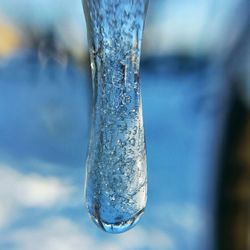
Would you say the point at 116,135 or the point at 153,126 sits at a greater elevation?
the point at 116,135

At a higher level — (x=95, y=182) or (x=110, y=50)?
(x=110, y=50)

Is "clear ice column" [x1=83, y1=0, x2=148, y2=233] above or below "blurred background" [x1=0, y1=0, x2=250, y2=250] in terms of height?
above

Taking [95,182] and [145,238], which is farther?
[145,238]

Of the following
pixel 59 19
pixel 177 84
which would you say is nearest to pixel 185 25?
pixel 177 84

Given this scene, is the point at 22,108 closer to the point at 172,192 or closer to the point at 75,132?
the point at 75,132

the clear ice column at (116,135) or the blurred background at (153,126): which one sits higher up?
the clear ice column at (116,135)
